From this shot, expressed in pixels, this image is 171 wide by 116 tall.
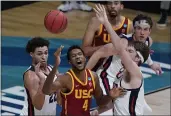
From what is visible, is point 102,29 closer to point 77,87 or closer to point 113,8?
point 113,8

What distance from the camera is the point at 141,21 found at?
734cm

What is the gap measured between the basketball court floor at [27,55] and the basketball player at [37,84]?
2192mm

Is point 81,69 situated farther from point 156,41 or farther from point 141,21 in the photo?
point 156,41

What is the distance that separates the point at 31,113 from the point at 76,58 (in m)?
1.02

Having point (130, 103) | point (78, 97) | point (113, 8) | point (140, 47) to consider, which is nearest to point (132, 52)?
point (140, 47)

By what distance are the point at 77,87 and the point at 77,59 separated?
0.96ft

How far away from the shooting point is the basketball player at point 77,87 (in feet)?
20.1

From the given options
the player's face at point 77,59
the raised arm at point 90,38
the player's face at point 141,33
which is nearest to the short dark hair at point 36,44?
the player's face at point 77,59

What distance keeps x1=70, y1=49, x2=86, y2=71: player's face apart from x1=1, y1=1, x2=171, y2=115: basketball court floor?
2906mm

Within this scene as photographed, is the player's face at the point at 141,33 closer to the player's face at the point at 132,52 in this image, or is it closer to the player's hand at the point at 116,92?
the player's face at the point at 132,52

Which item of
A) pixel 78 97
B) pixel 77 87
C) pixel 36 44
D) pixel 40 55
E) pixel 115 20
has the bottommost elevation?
pixel 78 97

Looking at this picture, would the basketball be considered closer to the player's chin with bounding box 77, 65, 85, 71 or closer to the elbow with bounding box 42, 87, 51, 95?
the player's chin with bounding box 77, 65, 85, 71

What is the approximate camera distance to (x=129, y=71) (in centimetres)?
656

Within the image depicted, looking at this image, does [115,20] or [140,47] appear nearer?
[140,47]
